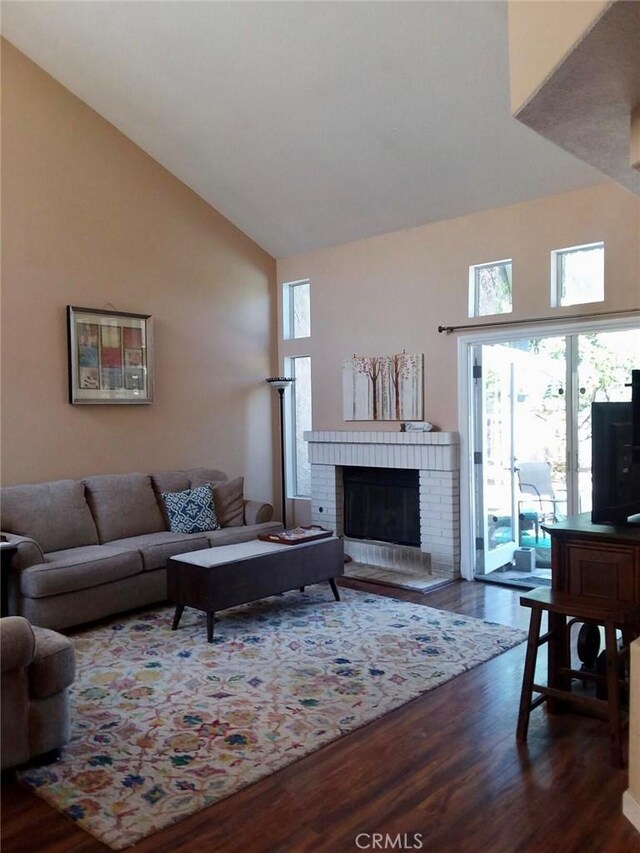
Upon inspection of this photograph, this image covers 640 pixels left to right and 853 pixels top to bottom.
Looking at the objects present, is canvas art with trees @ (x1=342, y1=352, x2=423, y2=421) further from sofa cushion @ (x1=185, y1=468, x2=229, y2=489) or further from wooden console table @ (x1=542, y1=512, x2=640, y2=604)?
wooden console table @ (x1=542, y1=512, x2=640, y2=604)

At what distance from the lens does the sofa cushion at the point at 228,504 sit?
19.1ft

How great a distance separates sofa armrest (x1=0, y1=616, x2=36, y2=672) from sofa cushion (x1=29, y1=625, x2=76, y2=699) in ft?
0.22

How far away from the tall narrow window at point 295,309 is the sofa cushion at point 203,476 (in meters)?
1.74

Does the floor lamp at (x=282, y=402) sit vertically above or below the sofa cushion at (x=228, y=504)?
above

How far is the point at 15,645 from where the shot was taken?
259 cm

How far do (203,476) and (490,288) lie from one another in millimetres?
2948

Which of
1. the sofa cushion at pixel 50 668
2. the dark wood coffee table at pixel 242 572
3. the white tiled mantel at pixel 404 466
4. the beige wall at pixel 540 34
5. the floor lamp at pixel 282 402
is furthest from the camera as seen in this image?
the floor lamp at pixel 282 402

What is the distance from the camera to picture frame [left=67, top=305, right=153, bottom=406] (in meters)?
5.41

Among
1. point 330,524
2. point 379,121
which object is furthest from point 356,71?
point 330,524

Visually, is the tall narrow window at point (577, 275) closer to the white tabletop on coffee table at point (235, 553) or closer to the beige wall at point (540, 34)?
the white tabletop on coffee table at point (235, 553)

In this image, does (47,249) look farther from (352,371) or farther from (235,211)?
(352,371)

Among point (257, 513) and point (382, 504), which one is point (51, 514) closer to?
point (257, 513)

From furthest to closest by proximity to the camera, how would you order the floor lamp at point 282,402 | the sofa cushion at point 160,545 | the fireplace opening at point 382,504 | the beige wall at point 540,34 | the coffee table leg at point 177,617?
the floor lamp at point 282,402 → the fireplace opening at point 382,504 → the sofa cushion at point 160,545 → the coffee table leg at point 177,617 → the beige wall at point 540,34

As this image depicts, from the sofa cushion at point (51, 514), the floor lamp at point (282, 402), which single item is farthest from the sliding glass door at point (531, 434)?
the sofa cushion at point (51, 514)
